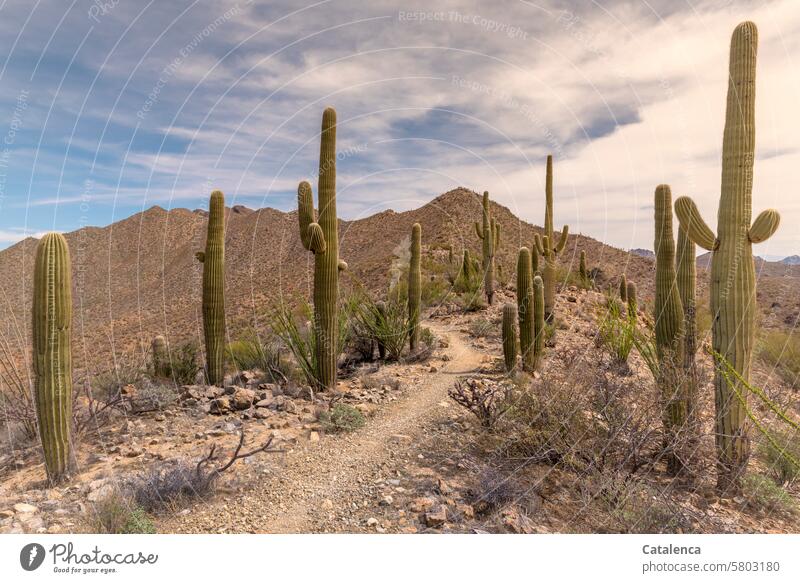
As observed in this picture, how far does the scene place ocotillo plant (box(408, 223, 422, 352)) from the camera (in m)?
12.0

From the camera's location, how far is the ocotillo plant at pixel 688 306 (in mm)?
5621

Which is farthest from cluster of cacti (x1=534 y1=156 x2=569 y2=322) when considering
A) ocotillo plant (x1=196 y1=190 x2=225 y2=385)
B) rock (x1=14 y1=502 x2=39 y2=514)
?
rock (x1=14 y1=502 x2=39 y2=514)

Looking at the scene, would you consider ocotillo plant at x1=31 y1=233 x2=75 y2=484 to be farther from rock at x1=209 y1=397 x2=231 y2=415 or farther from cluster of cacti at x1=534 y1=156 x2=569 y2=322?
cluster of cacti at x1=534 y1=156 x2=569 y2=322

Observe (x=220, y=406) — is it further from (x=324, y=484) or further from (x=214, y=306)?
(x=324, y=484)

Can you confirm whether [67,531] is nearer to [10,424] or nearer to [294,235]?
[10,424]

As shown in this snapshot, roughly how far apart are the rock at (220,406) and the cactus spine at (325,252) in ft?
5.27

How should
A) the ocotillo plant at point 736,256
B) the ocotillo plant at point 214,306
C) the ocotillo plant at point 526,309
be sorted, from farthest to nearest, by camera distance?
the ocotillo plant at point 526,309
the ocotillo plant at point 214,306
the ocotillo plant at point 736,256

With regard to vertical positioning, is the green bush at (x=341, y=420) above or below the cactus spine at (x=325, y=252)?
below

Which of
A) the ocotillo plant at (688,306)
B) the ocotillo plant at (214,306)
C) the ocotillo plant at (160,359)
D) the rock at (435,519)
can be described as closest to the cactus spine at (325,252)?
the ocotillo plant at (214,306)

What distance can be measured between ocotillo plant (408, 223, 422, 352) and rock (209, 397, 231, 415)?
4973mm

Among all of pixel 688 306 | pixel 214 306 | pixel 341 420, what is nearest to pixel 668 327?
pixel 688 306

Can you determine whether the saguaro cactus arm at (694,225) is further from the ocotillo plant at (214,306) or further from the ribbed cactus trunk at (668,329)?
the ocotillo plant at (214,306)
